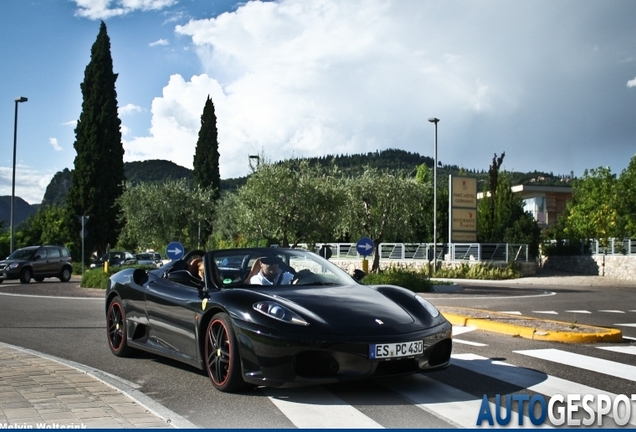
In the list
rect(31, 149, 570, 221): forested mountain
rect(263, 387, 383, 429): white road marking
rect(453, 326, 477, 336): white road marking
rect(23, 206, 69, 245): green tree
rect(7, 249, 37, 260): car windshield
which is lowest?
rect(453, 326, 477, 336): white road marking

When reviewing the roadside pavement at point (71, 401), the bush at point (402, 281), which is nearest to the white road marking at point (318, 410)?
the roadside pavement at point (71, 401)

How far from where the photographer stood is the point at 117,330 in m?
8.82

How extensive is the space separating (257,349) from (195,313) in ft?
3.79

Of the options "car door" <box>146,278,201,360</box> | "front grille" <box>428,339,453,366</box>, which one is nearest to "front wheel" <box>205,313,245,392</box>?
"car door" <box>146,278,201,360</box>

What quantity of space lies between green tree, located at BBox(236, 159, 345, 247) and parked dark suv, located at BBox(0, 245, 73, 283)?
830 cm

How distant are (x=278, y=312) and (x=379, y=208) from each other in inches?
1301

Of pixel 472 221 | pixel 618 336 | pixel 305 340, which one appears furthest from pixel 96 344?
pixel 472 221

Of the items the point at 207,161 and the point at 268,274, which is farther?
the point at 207,161

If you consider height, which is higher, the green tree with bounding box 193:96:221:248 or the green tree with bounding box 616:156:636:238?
the green tree with bounding box 193:96:221:248

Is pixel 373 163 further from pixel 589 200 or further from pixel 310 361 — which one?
pixel 310 361

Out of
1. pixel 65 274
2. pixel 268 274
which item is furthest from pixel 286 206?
pixel 268 274

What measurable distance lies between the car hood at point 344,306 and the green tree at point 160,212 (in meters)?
30.8

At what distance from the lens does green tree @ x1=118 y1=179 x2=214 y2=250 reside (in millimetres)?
36781

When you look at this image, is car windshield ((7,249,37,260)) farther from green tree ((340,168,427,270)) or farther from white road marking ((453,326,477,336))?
white road marking ((453,326,477,336))
